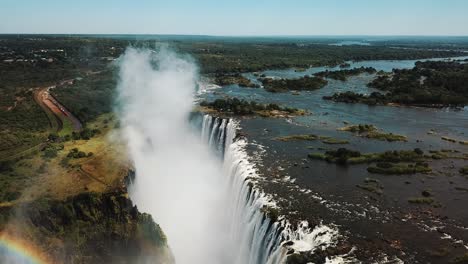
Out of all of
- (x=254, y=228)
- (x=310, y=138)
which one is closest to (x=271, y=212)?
(x=254, y=228)

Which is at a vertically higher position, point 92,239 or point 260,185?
point 260,185

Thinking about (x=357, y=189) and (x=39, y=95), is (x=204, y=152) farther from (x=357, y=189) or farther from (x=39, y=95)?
(x=39, y=95)

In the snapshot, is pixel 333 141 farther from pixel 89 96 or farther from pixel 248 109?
pixel 89 96

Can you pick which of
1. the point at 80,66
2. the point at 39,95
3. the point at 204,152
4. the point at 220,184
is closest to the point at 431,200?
the point at 220,184

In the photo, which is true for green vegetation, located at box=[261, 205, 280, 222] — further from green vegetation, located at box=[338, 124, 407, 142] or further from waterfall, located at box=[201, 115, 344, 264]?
green vegetation, located at box=[338, 124, 407, 142]

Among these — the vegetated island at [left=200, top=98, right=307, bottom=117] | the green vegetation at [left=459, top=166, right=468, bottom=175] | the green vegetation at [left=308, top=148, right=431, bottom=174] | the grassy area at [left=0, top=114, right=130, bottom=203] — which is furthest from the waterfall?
the green vegetation at [left=459, top=166, right=468, bottom=175]
